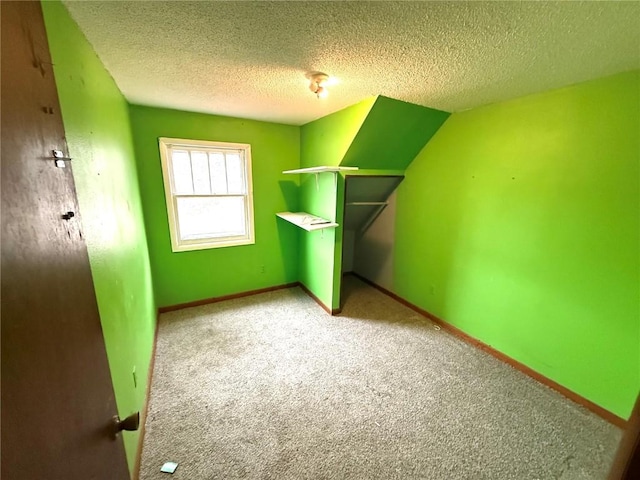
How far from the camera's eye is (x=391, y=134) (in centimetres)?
240

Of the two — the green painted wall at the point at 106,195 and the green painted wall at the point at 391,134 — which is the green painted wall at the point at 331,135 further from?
the green painted wall at the point at 106,195

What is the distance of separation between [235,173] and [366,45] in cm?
219

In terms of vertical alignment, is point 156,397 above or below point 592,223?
below

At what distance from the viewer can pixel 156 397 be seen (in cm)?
179

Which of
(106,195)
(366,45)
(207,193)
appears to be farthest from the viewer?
(207,193)

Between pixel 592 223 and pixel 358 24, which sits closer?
pixel 358 24

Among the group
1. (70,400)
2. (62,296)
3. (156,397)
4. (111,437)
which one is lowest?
(156,397)

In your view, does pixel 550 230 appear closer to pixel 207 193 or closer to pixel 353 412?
pixel 353 412

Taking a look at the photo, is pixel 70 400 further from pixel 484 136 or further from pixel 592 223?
pixel 484 136

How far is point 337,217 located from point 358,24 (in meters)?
1.74

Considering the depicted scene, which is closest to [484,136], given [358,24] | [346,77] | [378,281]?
[346,77]

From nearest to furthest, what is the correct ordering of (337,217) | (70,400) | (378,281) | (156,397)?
1. (70,400)
2. (156,397)
3. (337,217)
4. (378,281)

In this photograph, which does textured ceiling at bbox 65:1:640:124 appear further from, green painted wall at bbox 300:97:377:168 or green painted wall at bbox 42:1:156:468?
green painted wall at bbox 300:97:377:168

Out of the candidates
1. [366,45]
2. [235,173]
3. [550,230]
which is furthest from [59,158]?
[550,230]
